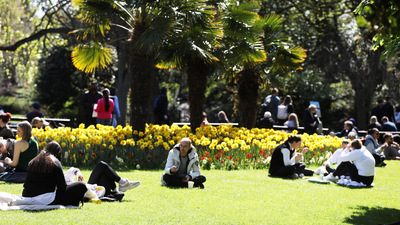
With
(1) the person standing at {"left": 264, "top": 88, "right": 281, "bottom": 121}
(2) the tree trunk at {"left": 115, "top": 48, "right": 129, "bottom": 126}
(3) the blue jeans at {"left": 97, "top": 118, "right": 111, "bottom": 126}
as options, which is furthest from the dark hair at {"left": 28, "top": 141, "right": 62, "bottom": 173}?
(2) the tree trunk at {"left": 115, "top": 48, "right": 129, "bottom": 126}

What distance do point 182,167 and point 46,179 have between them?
9.05ft

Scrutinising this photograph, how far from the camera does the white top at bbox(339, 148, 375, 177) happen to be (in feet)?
26.6

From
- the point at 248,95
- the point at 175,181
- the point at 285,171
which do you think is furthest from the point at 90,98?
the point at 285,171

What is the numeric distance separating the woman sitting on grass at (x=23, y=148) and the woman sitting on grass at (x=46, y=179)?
65.4 inches

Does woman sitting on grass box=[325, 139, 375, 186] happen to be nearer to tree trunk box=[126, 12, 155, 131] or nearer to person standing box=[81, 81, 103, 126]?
tree trunk box=[126, 12, 155, 131]

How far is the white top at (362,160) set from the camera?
8.10 metres

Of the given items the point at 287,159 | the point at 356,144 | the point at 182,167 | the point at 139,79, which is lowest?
the point at 182,167

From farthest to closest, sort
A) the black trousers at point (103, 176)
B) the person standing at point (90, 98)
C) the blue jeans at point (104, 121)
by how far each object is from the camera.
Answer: the person standing at point (90, 98), the blue jeans at point (104, 121), the black trousers at point (103, 176)

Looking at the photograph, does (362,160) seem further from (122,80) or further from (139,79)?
(122,80)

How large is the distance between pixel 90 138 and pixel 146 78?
2.69 metres

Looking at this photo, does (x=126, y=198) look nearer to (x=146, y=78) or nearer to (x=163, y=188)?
(x=163, y=188)

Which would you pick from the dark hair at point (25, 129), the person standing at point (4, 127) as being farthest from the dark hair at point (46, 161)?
the person standing at point (4, 127)

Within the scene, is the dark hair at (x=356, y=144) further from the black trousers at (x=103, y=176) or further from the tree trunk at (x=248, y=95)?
the tree trunk at (x=248, y=95)

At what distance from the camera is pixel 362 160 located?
8.12 meters
